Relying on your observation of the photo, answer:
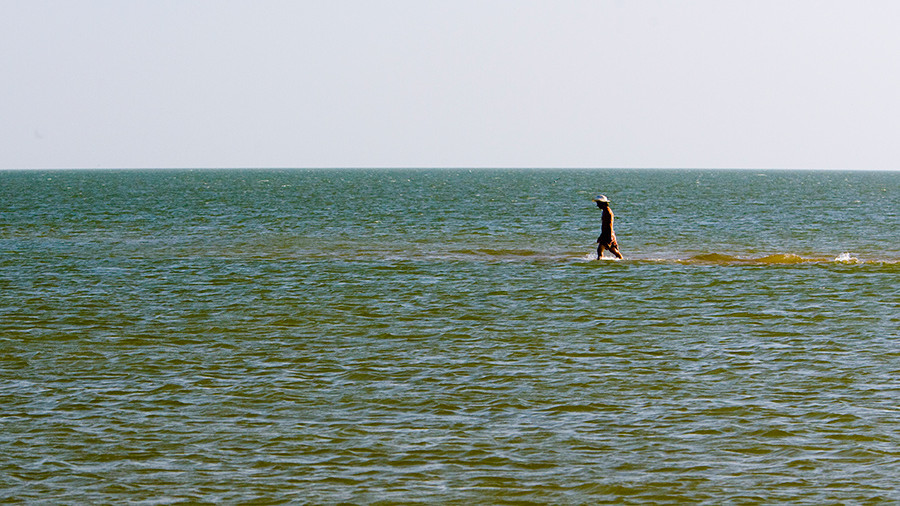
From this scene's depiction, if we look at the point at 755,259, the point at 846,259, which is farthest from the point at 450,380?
the point at 846,259

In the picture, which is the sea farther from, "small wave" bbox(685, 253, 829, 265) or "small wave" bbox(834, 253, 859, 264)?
"small wave" bbox(834, 253, 859, 264)

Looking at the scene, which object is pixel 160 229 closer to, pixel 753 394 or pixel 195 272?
pixel 195 272

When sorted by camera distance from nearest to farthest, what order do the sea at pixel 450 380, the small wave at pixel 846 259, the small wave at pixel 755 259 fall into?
the sea at pixel 450 380 → the small wave at pixel 846 259 → the small wave at pixel 755 259

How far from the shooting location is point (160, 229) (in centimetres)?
5422

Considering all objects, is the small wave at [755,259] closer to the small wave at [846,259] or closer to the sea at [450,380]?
the sea at [450,380]

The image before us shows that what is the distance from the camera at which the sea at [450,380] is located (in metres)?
12.4

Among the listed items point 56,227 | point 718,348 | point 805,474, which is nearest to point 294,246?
point 56,227

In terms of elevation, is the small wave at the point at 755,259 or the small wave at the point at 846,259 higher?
the small wave at the point at 846,259

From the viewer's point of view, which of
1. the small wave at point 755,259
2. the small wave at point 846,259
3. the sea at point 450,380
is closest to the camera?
the sea at point 450,380

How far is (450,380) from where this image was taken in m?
17.3

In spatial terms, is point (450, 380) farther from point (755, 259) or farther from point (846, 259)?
point (846, 259)

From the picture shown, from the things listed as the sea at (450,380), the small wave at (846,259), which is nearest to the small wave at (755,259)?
the sea at (450,380)

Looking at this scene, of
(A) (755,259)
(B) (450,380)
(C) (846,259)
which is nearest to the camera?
(B) (450,380)

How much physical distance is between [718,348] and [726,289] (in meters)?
9.24
